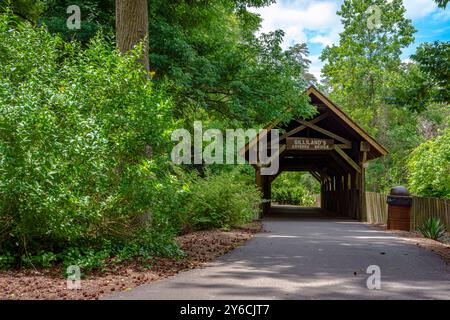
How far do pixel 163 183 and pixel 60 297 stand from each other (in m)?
3.03

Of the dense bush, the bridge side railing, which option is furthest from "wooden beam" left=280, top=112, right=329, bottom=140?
the dense bush

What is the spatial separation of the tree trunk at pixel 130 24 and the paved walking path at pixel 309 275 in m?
4.78

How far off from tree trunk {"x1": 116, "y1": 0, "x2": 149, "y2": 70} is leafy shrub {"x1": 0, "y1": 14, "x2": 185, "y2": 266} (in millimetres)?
1795

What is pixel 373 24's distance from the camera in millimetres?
41406

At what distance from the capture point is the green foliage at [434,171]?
63.2 ft

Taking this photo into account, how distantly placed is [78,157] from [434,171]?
16.3 metres

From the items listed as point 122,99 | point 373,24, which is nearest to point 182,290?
point 122,99

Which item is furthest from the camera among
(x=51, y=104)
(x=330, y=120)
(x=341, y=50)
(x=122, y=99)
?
(x=341, y=50)

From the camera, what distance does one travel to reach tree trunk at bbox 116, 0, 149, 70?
35.1 feet

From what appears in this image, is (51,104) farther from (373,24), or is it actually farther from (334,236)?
(373,24)

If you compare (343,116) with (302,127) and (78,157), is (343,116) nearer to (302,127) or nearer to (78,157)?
(302,127)

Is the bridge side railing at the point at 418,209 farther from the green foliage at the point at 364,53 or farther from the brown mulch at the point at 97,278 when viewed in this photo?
the green foliage at the point at 364,53

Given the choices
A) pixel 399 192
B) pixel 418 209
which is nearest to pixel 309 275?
pixel 399 192

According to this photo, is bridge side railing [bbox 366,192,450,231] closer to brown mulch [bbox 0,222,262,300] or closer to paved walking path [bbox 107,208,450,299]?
paved walking path [bbox 107,208,450,299]
